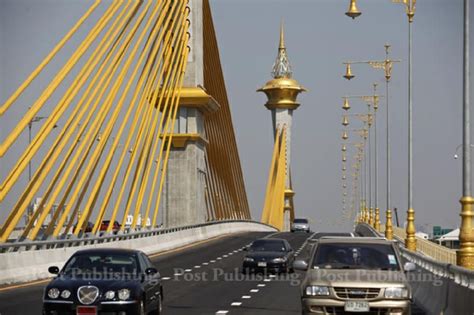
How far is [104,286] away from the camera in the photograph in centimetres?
1712

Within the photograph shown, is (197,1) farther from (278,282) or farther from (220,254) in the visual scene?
(278,282)

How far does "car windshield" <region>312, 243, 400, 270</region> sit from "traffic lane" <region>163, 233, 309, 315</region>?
13.0 feet

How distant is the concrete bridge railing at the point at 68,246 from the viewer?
29.9 meters

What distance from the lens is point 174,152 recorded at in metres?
66.6

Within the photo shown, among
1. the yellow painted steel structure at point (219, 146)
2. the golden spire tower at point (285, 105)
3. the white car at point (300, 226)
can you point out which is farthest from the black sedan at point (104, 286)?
the golden spire tower at point (285, 105)

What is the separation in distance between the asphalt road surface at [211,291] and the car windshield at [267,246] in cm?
104

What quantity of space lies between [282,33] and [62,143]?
14023cm

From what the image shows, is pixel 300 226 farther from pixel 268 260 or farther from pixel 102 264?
pixel 102 264

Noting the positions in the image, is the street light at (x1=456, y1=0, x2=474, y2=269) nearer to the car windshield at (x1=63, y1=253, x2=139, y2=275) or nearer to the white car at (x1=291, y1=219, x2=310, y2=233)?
the car windshield at (x1=63, y1=253, x2=139, y2=275)

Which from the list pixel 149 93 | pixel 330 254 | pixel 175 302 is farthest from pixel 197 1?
pixel 330 254

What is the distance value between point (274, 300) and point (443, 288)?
560 centimetres

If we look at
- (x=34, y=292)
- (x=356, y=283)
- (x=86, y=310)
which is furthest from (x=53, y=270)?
(x=34, y=292)

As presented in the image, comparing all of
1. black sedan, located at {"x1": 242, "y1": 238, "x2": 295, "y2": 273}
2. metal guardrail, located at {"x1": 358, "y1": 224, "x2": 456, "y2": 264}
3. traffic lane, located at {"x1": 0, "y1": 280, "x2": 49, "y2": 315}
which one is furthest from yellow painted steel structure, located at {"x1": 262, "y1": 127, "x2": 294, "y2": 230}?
traffic lane, located at {"x1": 0, "y1": 280, "x2": 49, "y2": 315}

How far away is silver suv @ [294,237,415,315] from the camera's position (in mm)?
16688
